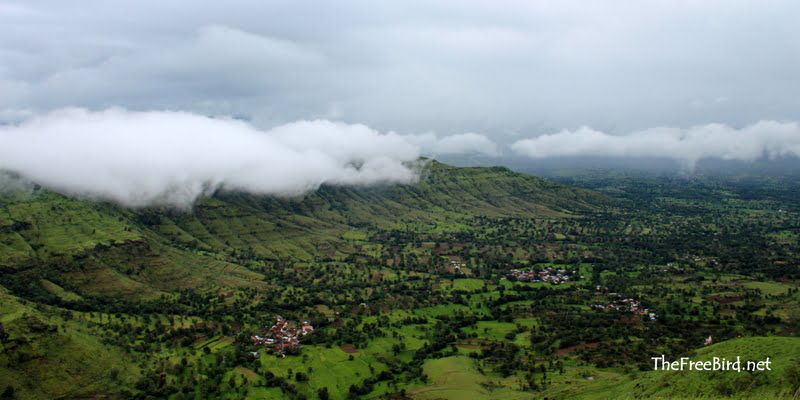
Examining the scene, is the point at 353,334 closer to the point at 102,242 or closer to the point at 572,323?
the point at 572,323

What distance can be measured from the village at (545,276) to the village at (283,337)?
98.0 metres

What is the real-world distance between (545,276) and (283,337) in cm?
11585

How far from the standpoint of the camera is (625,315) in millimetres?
133375

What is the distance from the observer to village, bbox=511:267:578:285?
182250 mm

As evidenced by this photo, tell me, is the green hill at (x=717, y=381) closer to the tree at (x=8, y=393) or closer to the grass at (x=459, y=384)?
the grass at (x=459, y=384)

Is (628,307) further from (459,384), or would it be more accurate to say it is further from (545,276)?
(459,384)

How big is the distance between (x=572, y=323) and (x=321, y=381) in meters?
75.5

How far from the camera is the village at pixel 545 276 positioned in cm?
18225

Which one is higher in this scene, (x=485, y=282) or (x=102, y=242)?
(x=102, y=242)

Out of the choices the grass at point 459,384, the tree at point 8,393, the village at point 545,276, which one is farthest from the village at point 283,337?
the village at point 545,276

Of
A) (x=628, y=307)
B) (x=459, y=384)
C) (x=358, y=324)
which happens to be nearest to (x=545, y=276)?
(x=628, y=307)

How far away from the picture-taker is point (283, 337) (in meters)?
124

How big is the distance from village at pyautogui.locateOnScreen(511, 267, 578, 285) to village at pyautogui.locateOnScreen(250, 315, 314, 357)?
98015mm

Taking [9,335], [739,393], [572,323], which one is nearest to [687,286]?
[572,323]
